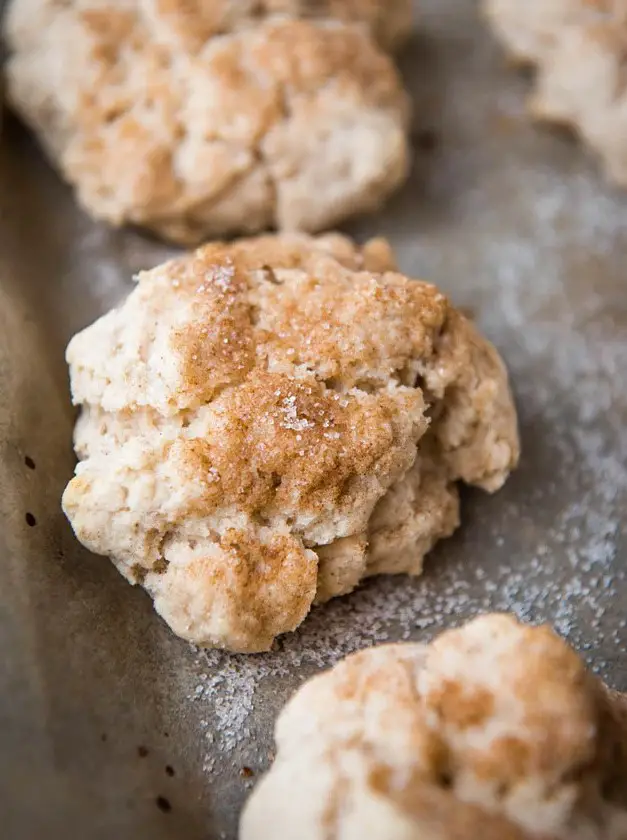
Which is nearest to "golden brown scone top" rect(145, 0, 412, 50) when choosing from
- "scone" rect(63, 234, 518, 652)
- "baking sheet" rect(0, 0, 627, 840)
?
"baking sheet" rect(0, 0, 627, 840)

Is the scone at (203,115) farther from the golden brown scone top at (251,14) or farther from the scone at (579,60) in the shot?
the scone at (579,60)

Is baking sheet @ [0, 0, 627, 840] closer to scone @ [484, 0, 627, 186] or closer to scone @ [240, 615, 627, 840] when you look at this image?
scone @ [484, 0, 627, 186]

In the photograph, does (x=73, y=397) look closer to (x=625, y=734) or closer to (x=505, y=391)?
(x=505, y=391)

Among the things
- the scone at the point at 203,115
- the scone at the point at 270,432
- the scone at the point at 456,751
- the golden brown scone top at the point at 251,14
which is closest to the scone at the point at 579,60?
the golden brown scone top at the point at 251,14

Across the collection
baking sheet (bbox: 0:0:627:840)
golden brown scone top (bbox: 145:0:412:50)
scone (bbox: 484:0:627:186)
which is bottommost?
baking sheet (bbox: 0:0:627:840)

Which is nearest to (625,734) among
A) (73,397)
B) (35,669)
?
(35,669)
